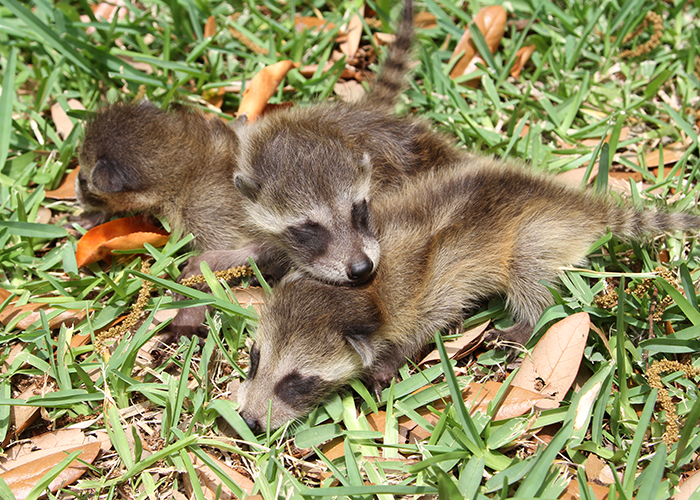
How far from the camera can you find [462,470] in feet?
11.1

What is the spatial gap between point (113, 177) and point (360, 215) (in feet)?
6.56

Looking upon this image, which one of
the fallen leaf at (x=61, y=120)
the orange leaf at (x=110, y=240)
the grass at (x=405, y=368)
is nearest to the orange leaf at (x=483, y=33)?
the grass at (x=405, y=368)

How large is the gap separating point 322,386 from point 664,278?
92.0 inches

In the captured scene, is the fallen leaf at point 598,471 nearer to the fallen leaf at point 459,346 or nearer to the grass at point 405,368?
the grass at point 405,368

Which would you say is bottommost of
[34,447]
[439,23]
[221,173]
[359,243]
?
[34,447]

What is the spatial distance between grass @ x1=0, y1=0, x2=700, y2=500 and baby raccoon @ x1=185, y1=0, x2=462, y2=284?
63 cm

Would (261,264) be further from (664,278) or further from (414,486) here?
(664,278)

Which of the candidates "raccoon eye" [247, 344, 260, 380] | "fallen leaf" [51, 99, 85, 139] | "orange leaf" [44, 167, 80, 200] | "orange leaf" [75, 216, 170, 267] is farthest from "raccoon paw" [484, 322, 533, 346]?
"fallen leaf" [51, 99, 85, 139]

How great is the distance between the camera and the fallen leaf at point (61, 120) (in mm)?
5422

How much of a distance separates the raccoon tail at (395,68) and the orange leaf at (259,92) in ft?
2.85

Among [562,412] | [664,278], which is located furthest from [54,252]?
[664,278]

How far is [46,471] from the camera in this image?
361 centimetres

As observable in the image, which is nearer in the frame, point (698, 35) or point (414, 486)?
point (414, 486)

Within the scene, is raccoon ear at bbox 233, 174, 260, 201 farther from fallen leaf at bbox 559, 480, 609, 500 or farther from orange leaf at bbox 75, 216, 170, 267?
fallen leaf at bbox 559, 480, 609, 500
